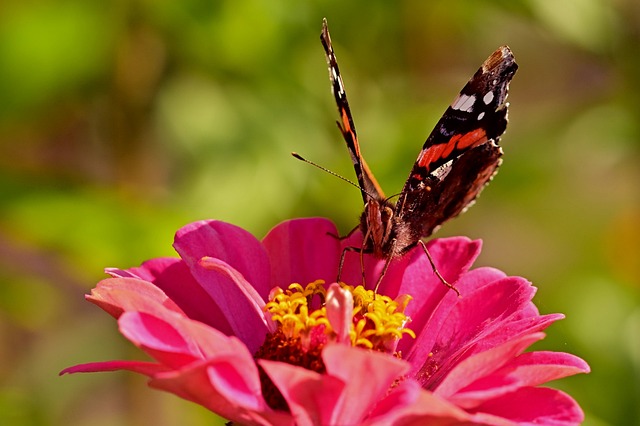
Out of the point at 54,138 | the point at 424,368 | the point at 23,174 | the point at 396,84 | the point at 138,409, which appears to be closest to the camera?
the point at 424,368

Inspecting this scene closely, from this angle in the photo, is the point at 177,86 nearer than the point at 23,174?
No

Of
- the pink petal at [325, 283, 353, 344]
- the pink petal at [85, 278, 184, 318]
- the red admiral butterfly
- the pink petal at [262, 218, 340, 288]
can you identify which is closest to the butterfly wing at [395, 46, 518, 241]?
the red admiral butterfly

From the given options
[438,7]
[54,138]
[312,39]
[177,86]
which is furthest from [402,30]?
[54,138]

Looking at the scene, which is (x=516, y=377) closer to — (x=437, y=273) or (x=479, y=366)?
(x=479, y=366)

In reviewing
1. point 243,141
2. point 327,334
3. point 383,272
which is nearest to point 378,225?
point 383,272

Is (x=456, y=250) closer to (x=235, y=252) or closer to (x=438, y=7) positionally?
(x=235, y=252)

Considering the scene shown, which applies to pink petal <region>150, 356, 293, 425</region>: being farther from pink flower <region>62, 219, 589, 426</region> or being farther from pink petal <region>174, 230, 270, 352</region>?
pink petal <region>174, 230, 270, 352</region>
